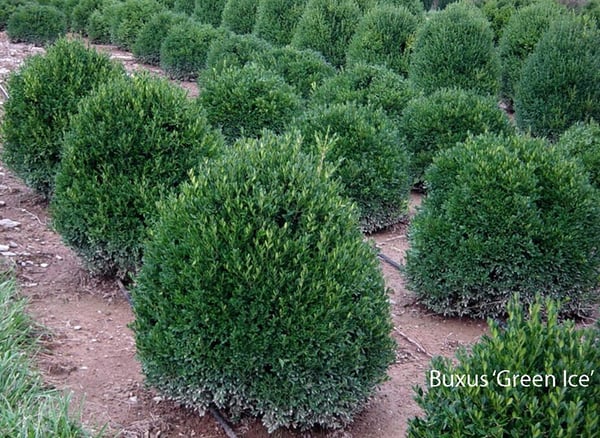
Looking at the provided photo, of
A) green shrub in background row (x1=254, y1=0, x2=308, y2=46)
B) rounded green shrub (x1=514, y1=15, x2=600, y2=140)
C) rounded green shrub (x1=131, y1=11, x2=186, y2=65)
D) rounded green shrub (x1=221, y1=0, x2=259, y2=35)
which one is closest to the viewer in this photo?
rounded green shrub (x1=514, y1=15, x2=600, y2=140)

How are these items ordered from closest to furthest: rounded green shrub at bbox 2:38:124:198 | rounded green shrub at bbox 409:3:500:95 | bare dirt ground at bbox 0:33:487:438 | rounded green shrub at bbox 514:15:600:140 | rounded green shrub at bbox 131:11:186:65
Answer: bare dirt ground at bbox 0:33:487:438 → rounded green shrub at bbox 2:38:124:198 → rounded green shrub at bbox 514:15:600:140 → rounded green shrub at bbox 409:3:500:95 → rounded green shrub at bbox 131:11:186:65

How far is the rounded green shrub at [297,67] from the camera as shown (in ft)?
30.3

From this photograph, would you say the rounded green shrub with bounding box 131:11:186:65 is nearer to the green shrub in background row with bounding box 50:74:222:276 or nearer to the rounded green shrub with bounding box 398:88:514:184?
the rounded green shrub with bounding box 398:88:514:184

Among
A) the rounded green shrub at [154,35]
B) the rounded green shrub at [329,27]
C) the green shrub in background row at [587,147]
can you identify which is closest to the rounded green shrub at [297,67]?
the rounded green shrub at [329,27]

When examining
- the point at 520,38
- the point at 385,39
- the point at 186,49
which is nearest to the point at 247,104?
the point at 385,39

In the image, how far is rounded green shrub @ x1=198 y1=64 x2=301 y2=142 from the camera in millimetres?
7473

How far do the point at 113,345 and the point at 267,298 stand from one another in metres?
1.59

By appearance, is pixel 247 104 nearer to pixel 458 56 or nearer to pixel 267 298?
pixel 458 56

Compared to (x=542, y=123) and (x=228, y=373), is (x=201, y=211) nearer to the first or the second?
(x=228, y=373)

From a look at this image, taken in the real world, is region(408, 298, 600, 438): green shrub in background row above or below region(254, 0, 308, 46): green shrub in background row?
above

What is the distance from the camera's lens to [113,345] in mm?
4570

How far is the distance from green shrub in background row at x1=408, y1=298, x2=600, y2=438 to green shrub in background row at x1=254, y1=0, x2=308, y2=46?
1036 centimetres

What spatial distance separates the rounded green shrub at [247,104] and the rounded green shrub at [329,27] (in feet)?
13.0

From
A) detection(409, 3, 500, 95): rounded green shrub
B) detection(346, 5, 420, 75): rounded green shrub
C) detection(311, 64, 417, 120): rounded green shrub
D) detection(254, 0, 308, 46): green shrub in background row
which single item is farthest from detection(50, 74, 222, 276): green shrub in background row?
detection(254, 0, 308, 46): green shrub in background row
